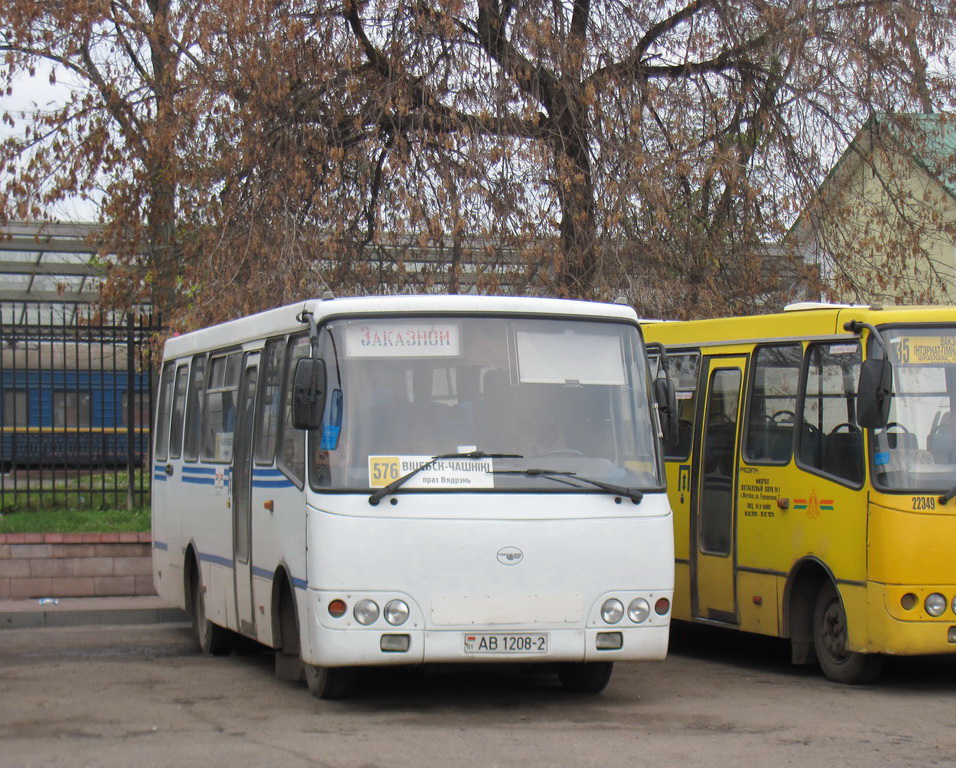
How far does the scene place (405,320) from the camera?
896 centimetres

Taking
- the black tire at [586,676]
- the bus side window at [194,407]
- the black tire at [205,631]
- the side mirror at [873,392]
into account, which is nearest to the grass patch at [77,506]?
the bus side window at [194,407]

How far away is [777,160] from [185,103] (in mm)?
6814

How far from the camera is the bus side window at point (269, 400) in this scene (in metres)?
9.92

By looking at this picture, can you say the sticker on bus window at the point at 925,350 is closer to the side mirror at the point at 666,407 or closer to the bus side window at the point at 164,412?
the side mirror at the point at 666,407

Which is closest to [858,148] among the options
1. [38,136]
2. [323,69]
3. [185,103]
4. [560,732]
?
[323,69]

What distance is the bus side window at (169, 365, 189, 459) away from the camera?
13.0 m

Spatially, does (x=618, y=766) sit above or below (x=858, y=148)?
below

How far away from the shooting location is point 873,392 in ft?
30.3

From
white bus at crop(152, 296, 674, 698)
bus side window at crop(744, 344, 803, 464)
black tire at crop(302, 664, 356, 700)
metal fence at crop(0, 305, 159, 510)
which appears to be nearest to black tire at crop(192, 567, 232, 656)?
white bus at crop(152, 296, 674, 698)

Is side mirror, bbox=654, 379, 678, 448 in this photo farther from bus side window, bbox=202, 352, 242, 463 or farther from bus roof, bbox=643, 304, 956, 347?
bus side window, bbox=202, 352, 242, 463

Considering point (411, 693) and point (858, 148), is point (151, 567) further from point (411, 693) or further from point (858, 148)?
point (858, 148)

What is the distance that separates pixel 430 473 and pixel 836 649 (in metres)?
3.44

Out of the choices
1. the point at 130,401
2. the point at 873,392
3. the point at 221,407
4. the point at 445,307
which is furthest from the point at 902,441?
the point at 130,401

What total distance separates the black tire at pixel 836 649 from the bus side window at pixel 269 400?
394 cm
